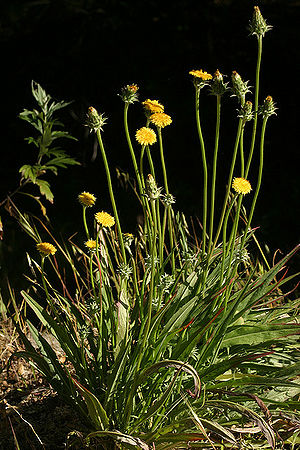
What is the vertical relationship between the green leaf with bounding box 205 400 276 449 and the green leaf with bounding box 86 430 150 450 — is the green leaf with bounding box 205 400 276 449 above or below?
above

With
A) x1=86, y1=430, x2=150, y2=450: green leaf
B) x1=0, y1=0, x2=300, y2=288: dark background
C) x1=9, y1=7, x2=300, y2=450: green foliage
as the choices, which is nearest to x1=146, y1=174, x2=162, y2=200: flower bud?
x1=9, y1=7, x2=300, y2=450: green foliage

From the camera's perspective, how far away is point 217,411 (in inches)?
74.2

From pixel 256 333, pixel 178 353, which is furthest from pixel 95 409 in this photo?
pixel 256 333

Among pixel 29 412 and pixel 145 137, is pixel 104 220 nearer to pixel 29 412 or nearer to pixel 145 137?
pixel 145 137

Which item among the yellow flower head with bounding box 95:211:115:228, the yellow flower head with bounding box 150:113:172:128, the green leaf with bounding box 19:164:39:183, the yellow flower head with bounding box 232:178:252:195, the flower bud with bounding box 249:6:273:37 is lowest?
the green leaf with bounding box 19:164:39:183

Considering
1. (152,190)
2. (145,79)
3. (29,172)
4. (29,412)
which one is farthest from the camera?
(145,79)

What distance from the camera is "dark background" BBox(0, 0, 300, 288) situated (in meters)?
4.86

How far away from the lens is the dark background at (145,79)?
4.86 meters

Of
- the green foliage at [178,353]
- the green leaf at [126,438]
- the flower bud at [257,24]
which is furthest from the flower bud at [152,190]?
the green leaf at [126,438]

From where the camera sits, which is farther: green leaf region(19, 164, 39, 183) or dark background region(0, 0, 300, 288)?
dark background region(0, 0, 300, 288)

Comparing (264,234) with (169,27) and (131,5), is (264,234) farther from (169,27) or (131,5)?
(131,5)

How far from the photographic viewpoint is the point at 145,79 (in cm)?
521

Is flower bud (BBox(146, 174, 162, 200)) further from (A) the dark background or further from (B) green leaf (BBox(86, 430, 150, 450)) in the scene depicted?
(A) the dark background

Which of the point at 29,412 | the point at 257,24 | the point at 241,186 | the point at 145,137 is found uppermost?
the point at 257,24
